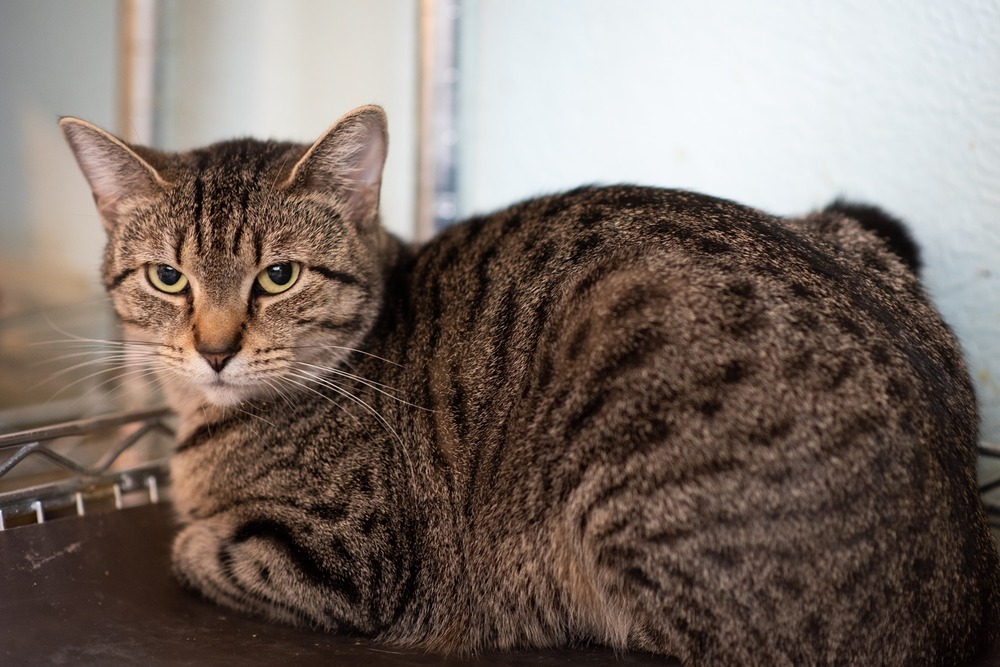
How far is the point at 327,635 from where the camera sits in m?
1.62

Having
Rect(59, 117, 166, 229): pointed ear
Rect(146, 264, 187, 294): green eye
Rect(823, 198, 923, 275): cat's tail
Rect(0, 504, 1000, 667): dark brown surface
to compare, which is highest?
Rect(59, 117, 166, 229): pointed ear

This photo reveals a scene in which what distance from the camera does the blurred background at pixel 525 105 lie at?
6.60 ft

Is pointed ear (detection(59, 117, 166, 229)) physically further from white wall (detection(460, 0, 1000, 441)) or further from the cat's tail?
the cat's tail

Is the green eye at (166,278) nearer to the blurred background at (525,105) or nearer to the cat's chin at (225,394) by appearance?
the cat's chin at (225,394)

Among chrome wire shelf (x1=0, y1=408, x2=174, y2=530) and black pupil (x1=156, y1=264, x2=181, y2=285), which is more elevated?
black pupil (x1=156, y1=264, x2=181, y2=285)

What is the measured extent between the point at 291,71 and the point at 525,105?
0.87 metres

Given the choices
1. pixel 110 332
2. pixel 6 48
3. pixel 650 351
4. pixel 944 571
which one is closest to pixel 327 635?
pixel 650 351

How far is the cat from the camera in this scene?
1305 mm

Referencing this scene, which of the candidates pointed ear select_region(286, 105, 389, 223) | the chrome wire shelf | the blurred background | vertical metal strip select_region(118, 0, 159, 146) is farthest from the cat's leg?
vertical metal strip select_region(118, 0, 159, 146)

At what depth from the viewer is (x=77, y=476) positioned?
2.01 metres

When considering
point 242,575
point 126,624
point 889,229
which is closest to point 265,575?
point 242,575

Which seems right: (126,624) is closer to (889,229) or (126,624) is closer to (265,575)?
(265,575)

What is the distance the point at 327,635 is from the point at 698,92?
5.26ft

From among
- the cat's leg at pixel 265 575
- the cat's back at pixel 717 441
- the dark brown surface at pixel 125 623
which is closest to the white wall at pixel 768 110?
the cat's back at pixel 717 441
